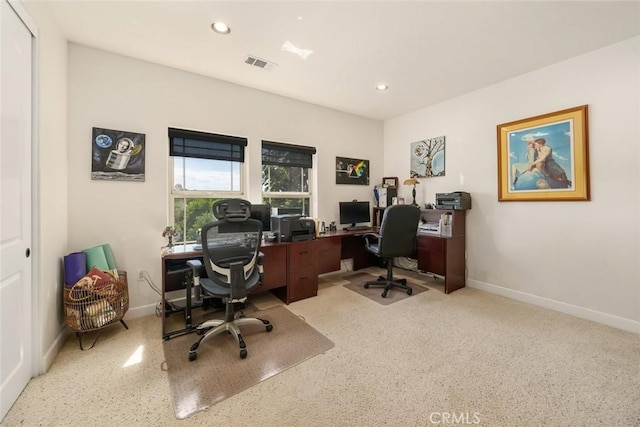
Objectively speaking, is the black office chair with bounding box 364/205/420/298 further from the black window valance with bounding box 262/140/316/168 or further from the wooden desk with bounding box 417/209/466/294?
the black window valance with bounding box 262/140/316/168

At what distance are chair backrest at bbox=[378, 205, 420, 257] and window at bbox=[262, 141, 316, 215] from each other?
1.38 m

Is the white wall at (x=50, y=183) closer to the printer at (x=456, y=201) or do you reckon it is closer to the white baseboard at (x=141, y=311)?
the white baseboard at (x=141, y=311)

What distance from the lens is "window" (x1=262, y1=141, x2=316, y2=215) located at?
3.56 metres

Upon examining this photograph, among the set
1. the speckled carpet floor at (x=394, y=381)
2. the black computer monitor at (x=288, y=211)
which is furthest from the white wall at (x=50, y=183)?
the black computer monitor at (x=288, y=211)

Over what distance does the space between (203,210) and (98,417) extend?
6.84 ft

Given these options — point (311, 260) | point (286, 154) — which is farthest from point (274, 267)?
point (286, 154)

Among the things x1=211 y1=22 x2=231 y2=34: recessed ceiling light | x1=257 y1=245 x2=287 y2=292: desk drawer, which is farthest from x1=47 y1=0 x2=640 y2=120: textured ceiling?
x1=257 y1=245 x2=287 y2=292: desk drawer

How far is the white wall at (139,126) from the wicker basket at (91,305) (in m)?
0.47

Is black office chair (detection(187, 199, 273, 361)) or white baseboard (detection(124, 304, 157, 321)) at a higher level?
black office chair (detection(187, 199, 273, 361))

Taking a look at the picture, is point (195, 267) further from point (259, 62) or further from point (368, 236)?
point (368, 236)

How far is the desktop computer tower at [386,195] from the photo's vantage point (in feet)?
14.3

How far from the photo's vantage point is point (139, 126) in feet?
8.68

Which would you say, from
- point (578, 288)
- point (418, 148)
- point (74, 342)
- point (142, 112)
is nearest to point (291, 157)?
point (142, 112)

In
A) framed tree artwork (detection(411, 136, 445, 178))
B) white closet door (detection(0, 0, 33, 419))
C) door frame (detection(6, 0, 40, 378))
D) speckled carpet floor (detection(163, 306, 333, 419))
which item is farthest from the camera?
framed tree artwork (detection(411, 136, 445, 178))
